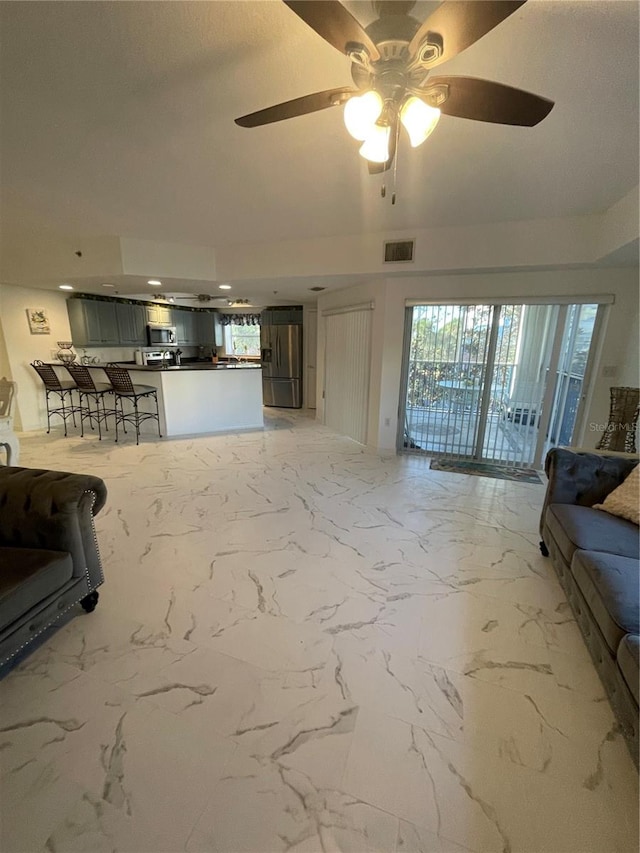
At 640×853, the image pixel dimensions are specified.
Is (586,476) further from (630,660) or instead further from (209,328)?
(209,328)

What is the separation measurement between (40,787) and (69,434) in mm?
5190

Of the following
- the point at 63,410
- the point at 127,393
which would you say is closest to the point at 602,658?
the point at 127,393

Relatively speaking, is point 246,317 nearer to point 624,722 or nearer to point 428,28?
point 428,28

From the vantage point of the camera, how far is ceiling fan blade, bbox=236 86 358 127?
133cm

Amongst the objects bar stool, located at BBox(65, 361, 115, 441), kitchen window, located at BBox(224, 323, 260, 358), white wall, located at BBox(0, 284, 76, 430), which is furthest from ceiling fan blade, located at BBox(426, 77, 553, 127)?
kitchen window, located at BBox(224, 323, 260, 358)

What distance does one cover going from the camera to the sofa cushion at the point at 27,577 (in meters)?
1.40

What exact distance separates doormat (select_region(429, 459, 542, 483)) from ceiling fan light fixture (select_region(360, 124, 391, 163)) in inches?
127

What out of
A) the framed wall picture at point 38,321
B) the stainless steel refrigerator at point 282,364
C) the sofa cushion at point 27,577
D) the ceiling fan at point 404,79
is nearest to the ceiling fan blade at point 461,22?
the ceiling fan at point 404,79

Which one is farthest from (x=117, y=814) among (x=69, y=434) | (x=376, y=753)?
(x=69, y=434)

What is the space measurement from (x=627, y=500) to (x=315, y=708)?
208 centimetres

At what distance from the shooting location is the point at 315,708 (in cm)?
142

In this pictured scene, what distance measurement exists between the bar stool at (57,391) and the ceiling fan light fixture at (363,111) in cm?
543

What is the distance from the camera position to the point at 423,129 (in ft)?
4.43

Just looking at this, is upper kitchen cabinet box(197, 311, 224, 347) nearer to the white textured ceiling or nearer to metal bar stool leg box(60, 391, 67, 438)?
metal bar stool leg box(60, 391, 67, 438)
